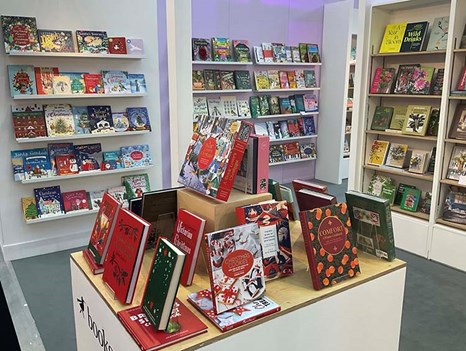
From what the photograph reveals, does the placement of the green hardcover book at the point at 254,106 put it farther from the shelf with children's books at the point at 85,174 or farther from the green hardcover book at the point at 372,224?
the green hardcover book at the point at 372,224

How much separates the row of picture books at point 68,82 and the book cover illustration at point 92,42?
0.21m

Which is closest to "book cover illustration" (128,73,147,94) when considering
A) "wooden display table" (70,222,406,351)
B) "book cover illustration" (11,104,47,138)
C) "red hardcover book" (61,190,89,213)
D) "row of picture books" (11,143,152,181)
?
"row of picture books" (11,143,152,181)

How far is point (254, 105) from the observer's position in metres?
5.75

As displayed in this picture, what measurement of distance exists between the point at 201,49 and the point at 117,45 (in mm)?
1467

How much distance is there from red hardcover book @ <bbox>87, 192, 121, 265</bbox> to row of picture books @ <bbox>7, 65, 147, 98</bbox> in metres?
2.23

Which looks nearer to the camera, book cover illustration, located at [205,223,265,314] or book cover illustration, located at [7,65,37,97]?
book cover illustration, located at [205,223,265,314]

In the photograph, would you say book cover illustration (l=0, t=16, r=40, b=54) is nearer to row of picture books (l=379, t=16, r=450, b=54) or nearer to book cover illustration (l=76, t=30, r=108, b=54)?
book cover illustration (l=76, t=30, r=108, b=54)

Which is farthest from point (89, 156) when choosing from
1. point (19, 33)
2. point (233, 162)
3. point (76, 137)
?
point (233, 162)

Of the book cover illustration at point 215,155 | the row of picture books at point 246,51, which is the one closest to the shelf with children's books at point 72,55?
the row of picture books at point 246,51

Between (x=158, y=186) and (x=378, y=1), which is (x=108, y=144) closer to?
(x=158, y=186)

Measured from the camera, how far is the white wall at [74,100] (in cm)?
362

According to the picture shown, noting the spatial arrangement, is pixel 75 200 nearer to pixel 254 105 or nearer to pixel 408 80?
pixel 254 105

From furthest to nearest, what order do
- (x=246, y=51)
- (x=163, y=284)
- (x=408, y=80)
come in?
1. (x=246, y=51)
2. (x=408, y=80)
3. (x=163, y=284)

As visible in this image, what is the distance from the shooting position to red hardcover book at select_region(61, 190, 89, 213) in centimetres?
391
